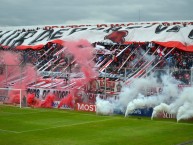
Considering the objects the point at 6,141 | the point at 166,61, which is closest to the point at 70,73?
the point at 166,61

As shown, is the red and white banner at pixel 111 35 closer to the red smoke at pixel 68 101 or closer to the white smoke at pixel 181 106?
the red smoke at pixel 68 101

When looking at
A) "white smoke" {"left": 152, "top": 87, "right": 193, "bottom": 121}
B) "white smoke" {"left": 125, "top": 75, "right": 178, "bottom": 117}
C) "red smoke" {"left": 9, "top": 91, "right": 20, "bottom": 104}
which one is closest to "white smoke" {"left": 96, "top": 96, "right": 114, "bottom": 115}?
"white smoke" {"left": 125, "top": 75, "right": 178, "bottom": 117}

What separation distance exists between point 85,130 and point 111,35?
22459 millimetres

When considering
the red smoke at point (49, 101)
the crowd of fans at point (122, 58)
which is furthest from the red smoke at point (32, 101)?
the crowd of fans at point (122, 58)

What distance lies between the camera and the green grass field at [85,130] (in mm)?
17156

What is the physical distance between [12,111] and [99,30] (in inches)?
701

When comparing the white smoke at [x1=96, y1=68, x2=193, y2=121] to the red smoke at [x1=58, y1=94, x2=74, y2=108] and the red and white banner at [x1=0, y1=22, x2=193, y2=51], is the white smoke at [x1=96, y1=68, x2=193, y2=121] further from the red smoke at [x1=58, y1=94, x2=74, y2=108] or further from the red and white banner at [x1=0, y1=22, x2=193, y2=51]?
the red and white banner at [x1=0, y1=22, x2=193, y2=51]

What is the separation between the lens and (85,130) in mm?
20094

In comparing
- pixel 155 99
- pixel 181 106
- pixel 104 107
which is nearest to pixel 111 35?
pixel 104 107

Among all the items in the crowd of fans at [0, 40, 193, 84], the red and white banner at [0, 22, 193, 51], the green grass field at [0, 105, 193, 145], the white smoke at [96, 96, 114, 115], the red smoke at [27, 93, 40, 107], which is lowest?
the green grass field at [0, 105, 193, 145]

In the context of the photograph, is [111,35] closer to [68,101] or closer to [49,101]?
[49,101]

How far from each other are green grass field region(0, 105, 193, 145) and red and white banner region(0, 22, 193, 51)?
1399 cm

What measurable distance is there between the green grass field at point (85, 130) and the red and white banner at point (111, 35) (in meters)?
14.0

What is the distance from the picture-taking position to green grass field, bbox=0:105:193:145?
17156 millimetres
